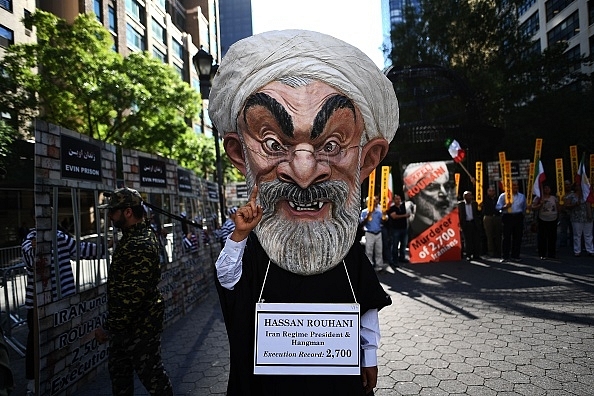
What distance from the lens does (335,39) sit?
1911mm

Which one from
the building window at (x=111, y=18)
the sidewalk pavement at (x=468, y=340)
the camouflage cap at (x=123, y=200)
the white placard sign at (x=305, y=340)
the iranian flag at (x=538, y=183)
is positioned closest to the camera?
the white placard sign at (x=305, y=340)

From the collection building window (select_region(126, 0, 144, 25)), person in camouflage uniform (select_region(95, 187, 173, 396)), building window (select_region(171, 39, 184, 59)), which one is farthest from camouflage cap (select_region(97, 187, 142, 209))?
building window (select_region(171, 39, 184, 59))

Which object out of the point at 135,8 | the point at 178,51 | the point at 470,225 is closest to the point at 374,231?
the point at 470,225

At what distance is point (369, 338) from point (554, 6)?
3469 centimetres

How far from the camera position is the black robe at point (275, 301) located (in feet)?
5.79

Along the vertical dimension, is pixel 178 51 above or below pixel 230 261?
above

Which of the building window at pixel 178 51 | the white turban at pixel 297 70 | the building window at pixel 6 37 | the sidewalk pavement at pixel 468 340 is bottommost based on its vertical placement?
the sidewalk pavement at pixel 468 340

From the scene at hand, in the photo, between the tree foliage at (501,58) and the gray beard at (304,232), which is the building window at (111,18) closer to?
the tree foliage at (501,58)

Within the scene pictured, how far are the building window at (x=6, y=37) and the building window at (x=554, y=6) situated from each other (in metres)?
31.6

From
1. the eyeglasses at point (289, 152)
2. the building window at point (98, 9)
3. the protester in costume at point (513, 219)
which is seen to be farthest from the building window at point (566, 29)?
the eyeglasses at point (289, 152)

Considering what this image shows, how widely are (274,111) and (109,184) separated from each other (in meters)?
2.89

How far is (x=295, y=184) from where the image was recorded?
1764 mm

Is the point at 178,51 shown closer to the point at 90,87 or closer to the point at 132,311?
the point at 90,87

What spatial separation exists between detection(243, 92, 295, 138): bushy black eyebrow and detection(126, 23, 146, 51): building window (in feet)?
54.3
